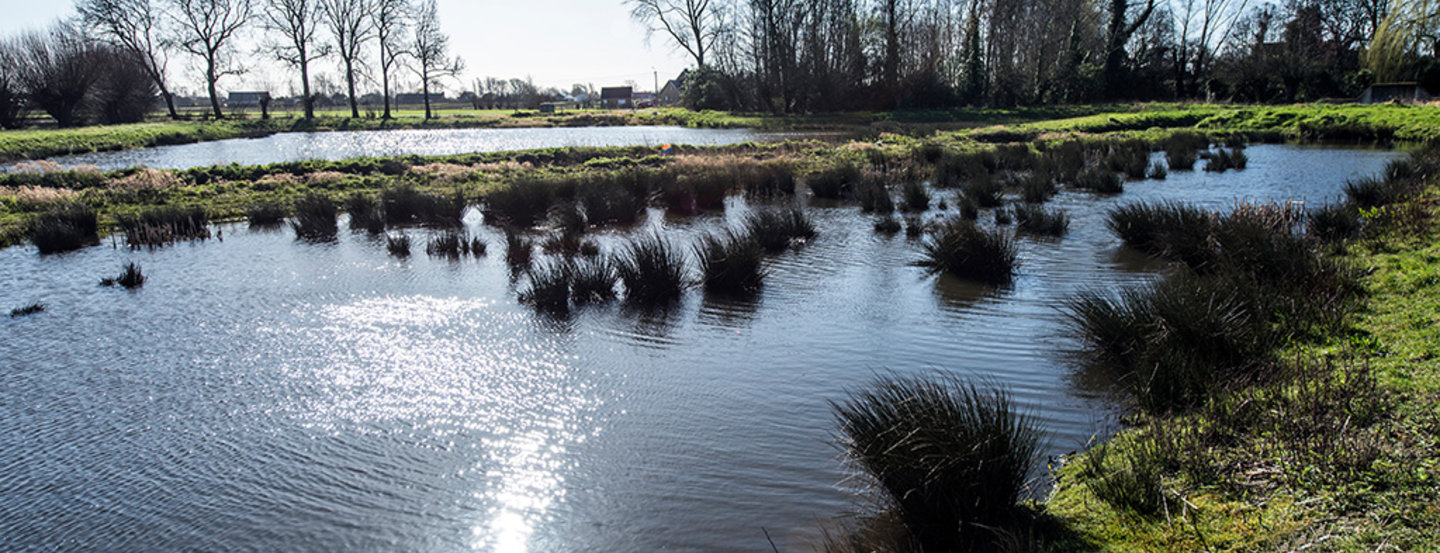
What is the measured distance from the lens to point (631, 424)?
5547 millimetres

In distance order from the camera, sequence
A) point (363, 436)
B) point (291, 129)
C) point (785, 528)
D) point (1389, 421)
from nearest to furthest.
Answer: point (1389, 421) → point (785, 528) → point (363, 436) → point (291, 129)

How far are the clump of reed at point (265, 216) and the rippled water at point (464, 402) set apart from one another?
4781 mm

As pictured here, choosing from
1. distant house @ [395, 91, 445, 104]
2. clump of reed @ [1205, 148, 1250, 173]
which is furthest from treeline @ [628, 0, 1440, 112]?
distant house @ [395, 91, 445, 104]

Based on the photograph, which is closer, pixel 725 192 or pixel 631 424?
pixel 631 424

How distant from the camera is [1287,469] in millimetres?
3365

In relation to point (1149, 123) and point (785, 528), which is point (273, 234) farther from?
point (1149, 123)

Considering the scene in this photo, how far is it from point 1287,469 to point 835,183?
15.3m

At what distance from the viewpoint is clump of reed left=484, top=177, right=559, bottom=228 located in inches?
600

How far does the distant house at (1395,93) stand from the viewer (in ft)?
120

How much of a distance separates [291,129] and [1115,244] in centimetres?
5234

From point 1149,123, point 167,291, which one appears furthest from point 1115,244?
point 1149,123

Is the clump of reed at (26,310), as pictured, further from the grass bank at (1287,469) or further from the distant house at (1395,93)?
the distant house at (1395,93)

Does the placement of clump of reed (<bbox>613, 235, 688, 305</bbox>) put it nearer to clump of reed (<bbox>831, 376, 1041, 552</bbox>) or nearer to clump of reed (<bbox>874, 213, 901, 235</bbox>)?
clump of reed (<bbox>874, 213, 901, 235</bbox>)

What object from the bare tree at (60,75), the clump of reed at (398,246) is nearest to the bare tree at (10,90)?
the bare tree at (60,75)
